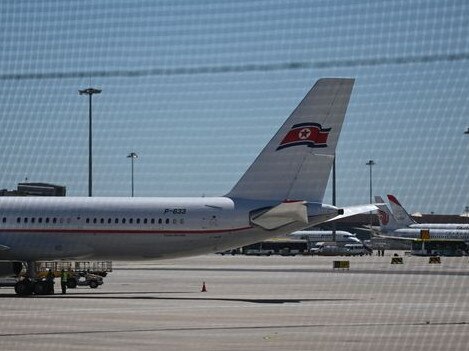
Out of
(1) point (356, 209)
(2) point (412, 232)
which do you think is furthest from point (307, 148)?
(2) point (412, 232)

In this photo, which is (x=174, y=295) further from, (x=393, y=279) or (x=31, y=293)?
(x=393, y=279)

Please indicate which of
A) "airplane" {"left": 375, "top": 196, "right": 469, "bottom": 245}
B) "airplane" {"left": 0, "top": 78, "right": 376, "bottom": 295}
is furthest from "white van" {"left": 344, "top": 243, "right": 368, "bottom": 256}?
"airplane" {"left": 0, "top": 78, "right": 376, "bottom": 295}

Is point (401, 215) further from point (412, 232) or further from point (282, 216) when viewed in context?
point (282, 216)

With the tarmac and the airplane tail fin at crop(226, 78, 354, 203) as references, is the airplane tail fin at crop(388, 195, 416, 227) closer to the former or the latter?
the tarmac

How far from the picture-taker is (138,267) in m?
80.1

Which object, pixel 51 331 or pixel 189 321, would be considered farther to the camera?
pixel 189 321

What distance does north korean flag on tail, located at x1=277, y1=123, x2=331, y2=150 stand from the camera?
41688 millimetres

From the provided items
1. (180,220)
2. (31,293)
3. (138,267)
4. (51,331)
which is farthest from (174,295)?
(138,267)

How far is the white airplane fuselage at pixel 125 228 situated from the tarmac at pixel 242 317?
6.31 feet

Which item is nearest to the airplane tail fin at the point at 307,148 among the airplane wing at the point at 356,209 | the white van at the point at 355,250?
the airplane wing at the point at 356,209

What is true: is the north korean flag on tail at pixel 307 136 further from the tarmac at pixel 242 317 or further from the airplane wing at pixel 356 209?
the tarmac at pixel 242 317

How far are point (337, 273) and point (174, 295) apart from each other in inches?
1013

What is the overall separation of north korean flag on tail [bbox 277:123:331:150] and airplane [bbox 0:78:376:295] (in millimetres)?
38

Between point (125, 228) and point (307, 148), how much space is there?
28.6 ft
